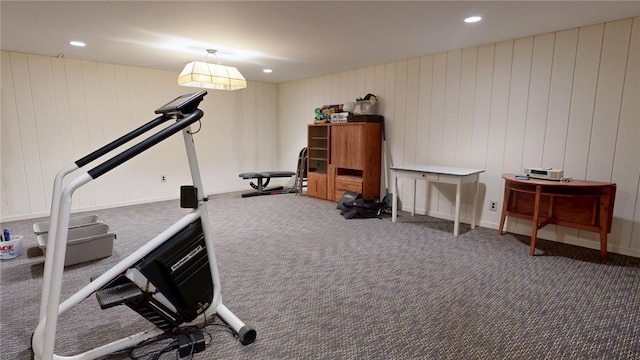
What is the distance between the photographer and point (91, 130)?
4.93 m

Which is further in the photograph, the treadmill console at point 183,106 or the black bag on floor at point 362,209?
the black bag on floor at point 362,209

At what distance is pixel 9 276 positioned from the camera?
271cm

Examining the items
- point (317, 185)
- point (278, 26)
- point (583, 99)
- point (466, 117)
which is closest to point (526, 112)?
point (583, 99)

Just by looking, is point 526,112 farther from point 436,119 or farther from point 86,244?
point 86,244

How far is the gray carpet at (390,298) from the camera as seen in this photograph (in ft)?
5.96

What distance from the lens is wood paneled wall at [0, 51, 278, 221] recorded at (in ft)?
14.4

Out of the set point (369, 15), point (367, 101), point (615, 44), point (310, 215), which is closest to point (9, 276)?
point (310, 215)

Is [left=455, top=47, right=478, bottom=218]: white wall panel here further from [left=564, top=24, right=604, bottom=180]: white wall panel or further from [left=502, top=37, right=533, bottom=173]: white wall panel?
[left=564, top=24, right=604, bottom=180]: white wall panel

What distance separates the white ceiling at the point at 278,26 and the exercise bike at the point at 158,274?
1.60 meters

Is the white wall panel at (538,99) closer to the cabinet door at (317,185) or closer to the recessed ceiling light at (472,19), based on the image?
the recessed ceiling light at (472,19)

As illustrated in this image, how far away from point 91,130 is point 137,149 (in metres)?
4.50

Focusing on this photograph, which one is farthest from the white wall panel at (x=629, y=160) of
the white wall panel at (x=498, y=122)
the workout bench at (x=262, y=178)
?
the workout bench at (x=262, y=178)

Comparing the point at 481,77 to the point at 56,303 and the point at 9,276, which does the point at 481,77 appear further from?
the point at 9,276

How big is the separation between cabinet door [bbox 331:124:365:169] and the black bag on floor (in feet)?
2.12
